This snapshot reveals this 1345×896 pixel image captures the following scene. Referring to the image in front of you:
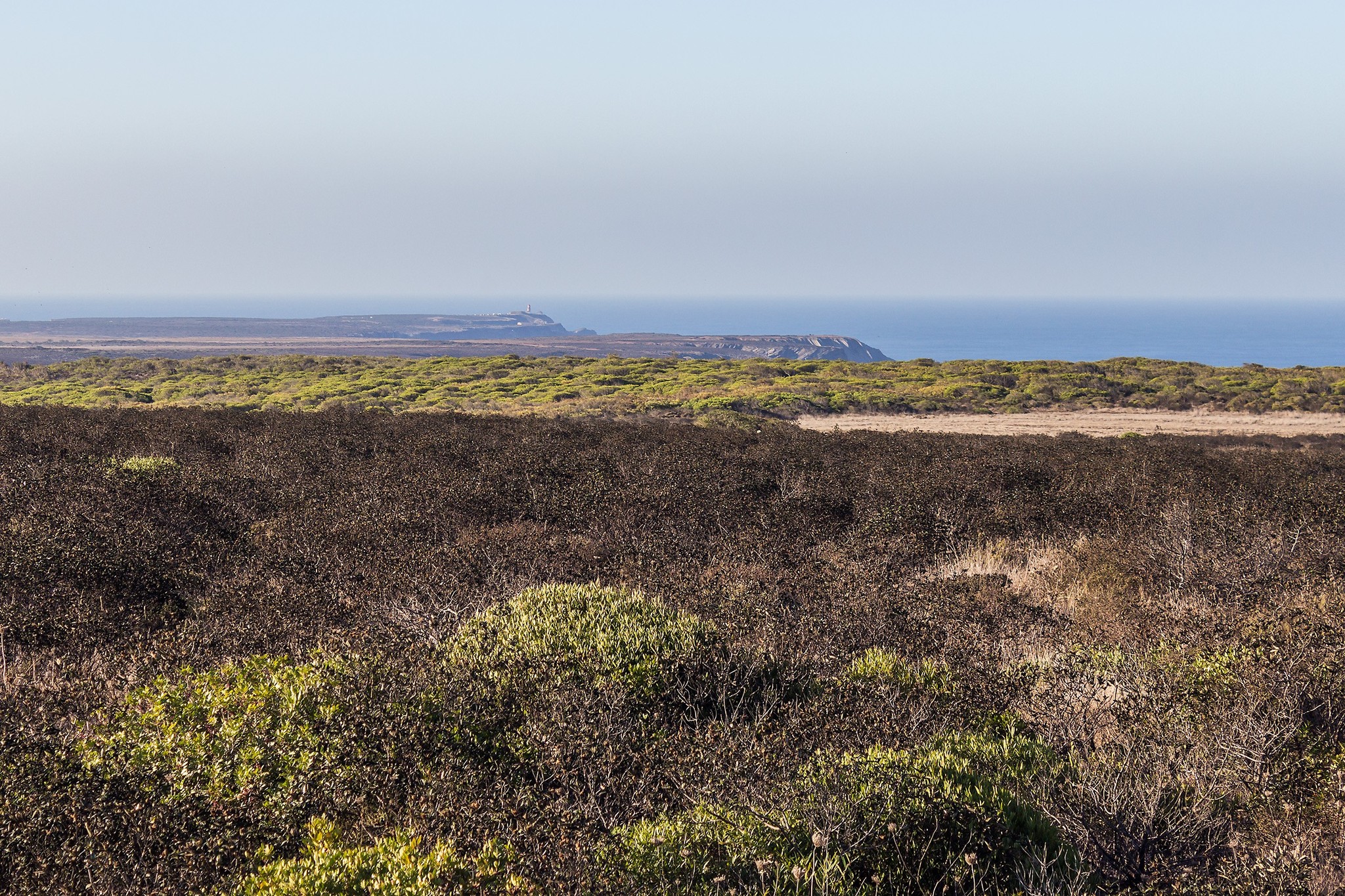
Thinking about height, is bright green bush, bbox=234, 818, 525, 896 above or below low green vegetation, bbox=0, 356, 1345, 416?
below

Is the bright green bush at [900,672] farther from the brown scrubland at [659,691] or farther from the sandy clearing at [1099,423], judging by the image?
the sandy clearing at [1099,423]

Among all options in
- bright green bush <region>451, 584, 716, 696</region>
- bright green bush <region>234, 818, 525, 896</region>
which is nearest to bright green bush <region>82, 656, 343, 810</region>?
bright green bush <region>234, 818, 525, 896</region>

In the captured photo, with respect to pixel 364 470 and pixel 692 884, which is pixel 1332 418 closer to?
pixel 364 470

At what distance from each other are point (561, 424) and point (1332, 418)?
83.0 feet

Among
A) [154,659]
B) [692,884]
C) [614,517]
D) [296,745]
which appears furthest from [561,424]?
[692,884]

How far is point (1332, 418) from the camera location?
28.5 m

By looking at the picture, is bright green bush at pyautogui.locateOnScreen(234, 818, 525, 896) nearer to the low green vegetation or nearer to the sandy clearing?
the sandy clearing

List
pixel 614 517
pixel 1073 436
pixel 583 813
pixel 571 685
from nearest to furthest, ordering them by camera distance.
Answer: pixel 583 813
pixel 571 685
pixel 614 517
pixel 1073 436

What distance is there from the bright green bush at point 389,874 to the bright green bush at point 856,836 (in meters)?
0.56

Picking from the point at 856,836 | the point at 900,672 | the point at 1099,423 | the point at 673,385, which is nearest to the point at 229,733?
the point at 856,836

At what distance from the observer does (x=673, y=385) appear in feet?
128

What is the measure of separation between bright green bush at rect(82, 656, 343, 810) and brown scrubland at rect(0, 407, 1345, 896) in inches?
0.9

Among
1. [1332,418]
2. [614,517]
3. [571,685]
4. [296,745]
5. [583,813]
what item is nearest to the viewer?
[583,813]

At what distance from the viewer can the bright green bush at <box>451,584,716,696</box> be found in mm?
5758
